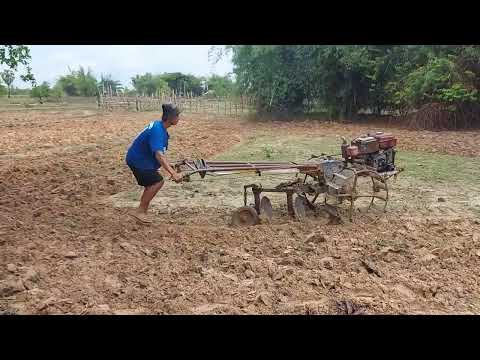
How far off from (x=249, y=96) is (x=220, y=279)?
71.6ft

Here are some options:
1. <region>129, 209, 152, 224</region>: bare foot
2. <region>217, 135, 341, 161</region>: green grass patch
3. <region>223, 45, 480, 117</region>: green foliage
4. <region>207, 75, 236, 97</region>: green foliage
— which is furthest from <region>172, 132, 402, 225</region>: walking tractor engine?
<region>207, 75, 236, 97</region>: green foliage

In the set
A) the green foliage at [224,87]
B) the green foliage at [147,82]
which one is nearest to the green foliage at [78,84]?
the green foliage at [147,82]

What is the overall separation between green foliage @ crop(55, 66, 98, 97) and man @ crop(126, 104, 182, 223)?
5498cm

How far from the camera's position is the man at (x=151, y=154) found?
561 cm

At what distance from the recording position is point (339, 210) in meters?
6.67

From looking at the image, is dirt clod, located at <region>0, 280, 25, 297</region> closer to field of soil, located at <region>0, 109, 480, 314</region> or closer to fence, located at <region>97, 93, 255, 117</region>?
field of soil, located at <region>0, 109, 480, 314</region>

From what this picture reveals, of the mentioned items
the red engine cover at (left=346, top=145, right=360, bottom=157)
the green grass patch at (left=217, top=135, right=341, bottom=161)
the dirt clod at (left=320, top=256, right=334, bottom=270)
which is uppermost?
the red engine cover at (left=346, top=145, right=360, bottom=157)

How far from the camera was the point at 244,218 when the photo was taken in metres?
6.07

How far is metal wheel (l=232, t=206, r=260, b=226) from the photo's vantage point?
604cm

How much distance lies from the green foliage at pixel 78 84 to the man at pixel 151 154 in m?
55.0

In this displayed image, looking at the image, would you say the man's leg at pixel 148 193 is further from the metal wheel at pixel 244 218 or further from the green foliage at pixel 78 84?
the green foliage at pixel 78 84

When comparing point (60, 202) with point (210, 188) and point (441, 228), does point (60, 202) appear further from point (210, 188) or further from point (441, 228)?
point (441, 228)

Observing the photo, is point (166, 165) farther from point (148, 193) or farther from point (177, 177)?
point (148, 193)

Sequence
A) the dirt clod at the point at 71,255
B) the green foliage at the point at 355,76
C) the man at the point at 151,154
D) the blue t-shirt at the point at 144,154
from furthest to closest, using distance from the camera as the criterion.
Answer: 1. the green foliage at the point at 355,76
2. the blue t-shirt at the point at 144,154
3. the man at the point at 151,154
4. the dirt clod at the point at 71,255
